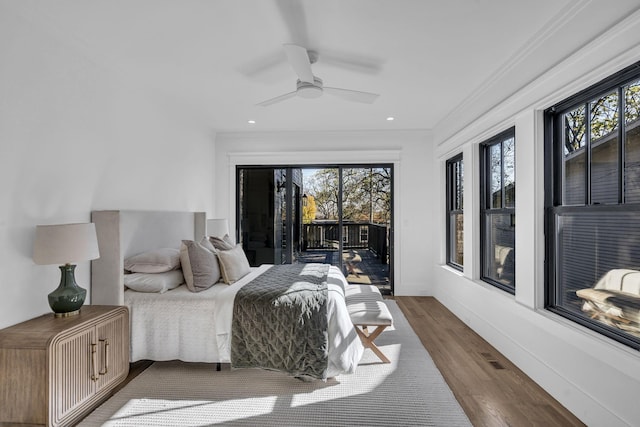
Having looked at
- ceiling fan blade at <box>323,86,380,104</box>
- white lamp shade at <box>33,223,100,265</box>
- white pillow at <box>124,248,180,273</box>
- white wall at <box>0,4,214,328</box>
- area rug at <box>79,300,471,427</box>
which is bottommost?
area rug at <box>79,300,471,427</box>

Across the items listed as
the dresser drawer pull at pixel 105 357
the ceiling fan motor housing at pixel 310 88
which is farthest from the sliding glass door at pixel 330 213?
the dresser drawer pull at pixel 105 357

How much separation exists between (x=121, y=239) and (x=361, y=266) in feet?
→ 12.2

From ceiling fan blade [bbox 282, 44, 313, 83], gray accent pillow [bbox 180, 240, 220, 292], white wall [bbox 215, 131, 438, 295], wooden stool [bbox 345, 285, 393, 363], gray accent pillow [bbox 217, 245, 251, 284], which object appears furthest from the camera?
white wall [bbox 215, 131, 438, 295]

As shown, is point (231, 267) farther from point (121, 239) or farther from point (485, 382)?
point (485, 382)

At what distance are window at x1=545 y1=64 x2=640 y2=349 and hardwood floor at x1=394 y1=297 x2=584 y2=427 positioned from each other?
0.60 metres

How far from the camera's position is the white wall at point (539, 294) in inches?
72.6

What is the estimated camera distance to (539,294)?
2604 millimetres

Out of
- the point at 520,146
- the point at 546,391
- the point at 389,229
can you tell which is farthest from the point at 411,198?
the point at 546,391

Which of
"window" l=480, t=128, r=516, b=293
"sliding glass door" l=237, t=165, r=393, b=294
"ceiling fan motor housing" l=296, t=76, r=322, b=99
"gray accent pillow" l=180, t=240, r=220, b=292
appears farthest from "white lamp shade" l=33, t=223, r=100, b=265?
"window" l=480, t=128, r=516, b=293

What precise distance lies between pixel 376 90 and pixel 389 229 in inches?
97.9

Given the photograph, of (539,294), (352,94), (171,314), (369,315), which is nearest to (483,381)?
(539,294)

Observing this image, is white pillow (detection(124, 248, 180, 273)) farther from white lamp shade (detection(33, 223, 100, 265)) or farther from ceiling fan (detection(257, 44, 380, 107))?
ceiling fan (detection(257, 44, 380, 107))

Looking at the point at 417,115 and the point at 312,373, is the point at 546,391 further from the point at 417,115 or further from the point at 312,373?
the point at 417,115

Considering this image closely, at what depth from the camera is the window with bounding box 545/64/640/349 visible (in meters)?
1.94
